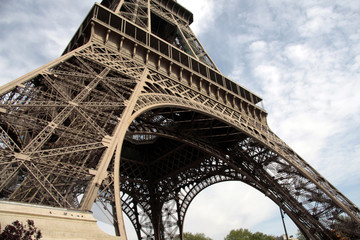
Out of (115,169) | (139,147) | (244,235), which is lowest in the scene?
(115,169)

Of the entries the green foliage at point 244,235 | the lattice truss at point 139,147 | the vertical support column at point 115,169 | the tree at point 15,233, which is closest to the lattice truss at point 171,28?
the lattice truss at point 139,147

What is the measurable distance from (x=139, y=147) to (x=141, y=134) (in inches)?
481

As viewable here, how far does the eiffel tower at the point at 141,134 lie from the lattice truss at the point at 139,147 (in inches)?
2.5

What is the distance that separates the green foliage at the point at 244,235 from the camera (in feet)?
146

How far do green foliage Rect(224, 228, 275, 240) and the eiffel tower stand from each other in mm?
23280

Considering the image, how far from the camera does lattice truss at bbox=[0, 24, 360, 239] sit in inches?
299

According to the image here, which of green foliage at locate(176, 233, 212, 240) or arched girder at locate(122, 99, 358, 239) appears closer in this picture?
arched girder at locate(122, 99, 358, 239)

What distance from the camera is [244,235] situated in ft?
151

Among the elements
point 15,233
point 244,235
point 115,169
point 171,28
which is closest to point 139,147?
point 171,28

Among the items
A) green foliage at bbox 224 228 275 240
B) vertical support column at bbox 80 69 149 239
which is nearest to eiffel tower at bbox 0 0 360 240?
vertical support column at bbox 80 69 149 239

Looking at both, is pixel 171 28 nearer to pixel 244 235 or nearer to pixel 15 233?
pixel 15 233

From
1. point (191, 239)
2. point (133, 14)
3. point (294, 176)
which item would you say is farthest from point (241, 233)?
point (133, 14)

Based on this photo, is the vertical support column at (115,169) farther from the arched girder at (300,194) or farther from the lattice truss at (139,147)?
the arched girder at (300,194)

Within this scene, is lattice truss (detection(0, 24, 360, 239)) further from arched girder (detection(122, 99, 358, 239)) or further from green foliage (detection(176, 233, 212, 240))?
green foliage (detection(176, 233, 212, 240))
